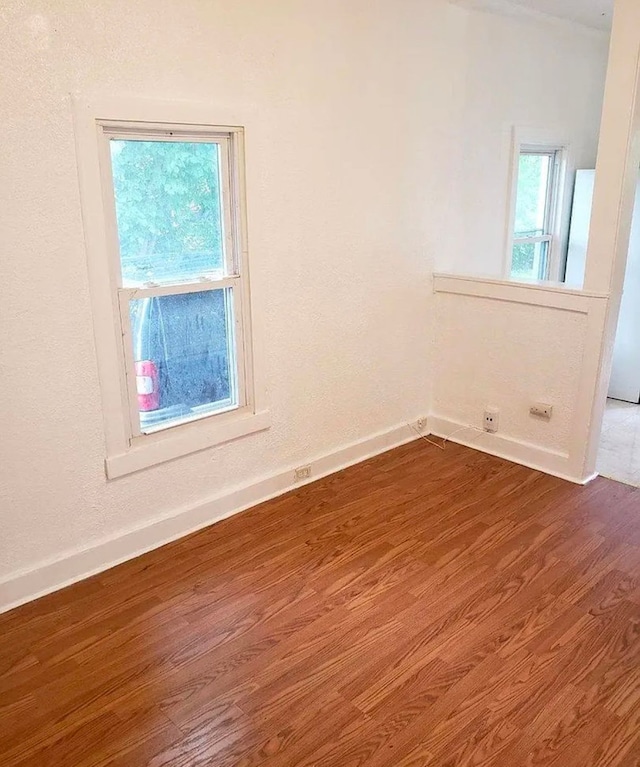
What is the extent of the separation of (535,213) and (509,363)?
6.61ft

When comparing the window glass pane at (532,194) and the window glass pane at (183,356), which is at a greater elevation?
the window glass pane at (532,194)

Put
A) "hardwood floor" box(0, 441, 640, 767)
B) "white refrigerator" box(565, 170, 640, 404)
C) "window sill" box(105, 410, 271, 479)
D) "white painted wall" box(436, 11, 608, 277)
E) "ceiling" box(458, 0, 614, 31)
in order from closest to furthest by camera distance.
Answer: "hardwood floor" box(0, 441, 640, 767) < "window sill" box(105, 410, 271, 479) < "ceiling" box(458, 0, 614, 31) < "white painted wall" box(436, 11, 608, 277) < "white refrigerator" box(565, 170, 640, 404)

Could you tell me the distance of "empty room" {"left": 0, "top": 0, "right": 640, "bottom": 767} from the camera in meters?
2.07

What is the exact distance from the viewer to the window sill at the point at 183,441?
2.68m

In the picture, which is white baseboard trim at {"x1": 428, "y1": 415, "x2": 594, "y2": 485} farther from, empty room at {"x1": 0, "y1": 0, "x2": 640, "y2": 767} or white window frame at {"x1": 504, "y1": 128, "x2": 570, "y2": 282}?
white window frame at {"x1": 504, "y1": 128, "x2": 570, "y2": 282}

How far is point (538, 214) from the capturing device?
5172mm

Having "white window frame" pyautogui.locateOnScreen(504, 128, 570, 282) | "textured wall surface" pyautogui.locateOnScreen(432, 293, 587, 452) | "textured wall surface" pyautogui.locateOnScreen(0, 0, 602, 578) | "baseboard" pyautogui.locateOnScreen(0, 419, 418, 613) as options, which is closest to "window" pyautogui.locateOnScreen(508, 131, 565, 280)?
"white window frame" pyautogui.locateOnScreen(504, 128, 570, 282)

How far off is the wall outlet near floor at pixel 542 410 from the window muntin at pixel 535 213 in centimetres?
158

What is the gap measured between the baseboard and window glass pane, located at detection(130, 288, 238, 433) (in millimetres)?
434

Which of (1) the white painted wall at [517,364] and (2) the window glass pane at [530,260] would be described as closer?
(1) the white painted wall at [517,364]

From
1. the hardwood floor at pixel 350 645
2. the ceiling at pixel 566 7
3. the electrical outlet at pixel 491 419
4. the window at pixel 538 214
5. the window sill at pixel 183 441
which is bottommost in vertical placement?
the hardwood floor at pixel 350 645

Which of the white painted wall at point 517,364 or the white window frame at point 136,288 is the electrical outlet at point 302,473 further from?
the white painted wall at point 517,364

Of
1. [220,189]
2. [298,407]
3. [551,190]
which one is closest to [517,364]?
A: [298,407]

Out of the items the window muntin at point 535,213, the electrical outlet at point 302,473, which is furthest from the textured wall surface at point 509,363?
the window muntin at point 535,213
